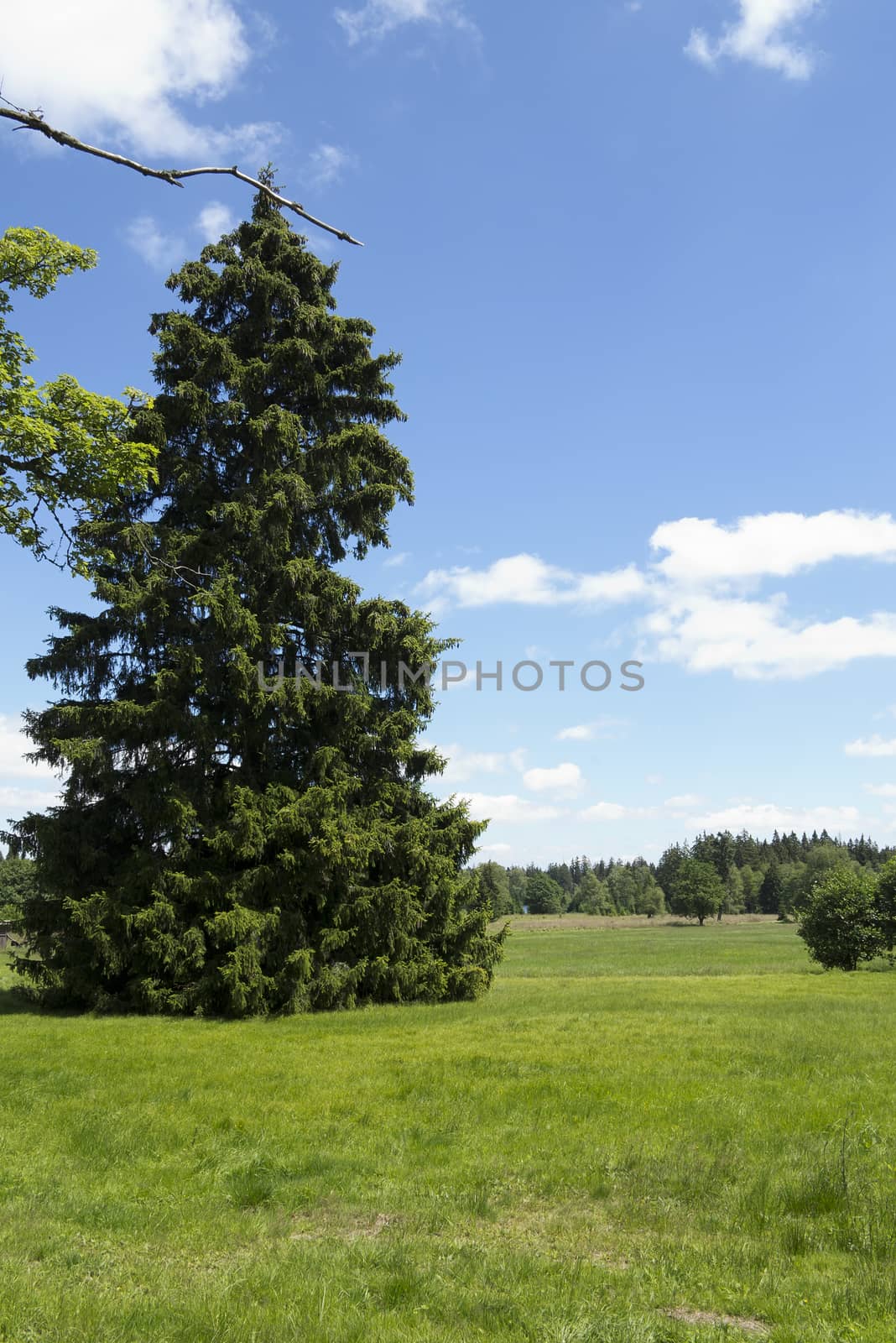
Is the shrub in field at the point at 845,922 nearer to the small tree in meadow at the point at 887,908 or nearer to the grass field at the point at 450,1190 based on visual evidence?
the small tree in meadow at the point at 887,908

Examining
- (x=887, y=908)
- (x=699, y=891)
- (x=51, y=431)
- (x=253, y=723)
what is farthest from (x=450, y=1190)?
(x=699, y=891)

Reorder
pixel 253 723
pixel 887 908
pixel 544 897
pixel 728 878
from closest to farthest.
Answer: pixel 253 723 → pixel 887 908 → pixel 728 878 → pixel 544 897

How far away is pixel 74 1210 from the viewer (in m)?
6.50

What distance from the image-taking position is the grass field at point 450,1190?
16.2 ft

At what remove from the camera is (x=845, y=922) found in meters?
36.8

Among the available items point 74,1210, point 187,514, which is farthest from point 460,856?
point 74,1210

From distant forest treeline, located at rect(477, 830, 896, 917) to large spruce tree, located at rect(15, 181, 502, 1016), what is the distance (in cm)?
10166

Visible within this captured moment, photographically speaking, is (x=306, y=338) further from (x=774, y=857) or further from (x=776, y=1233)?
(x=774, y=857)

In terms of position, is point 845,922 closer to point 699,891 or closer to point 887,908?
point 887,908

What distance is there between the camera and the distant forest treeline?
138 metres

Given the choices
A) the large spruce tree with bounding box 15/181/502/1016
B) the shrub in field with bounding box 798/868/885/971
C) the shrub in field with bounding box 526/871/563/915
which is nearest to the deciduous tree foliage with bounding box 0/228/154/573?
the large spruce tree with bounding box 15/181/502/1016

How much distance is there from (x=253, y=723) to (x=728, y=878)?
138914 millimetres

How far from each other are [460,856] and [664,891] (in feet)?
505

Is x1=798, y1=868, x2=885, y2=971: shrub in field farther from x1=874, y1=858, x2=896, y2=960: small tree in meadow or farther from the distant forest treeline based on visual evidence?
the distant forest treeline
